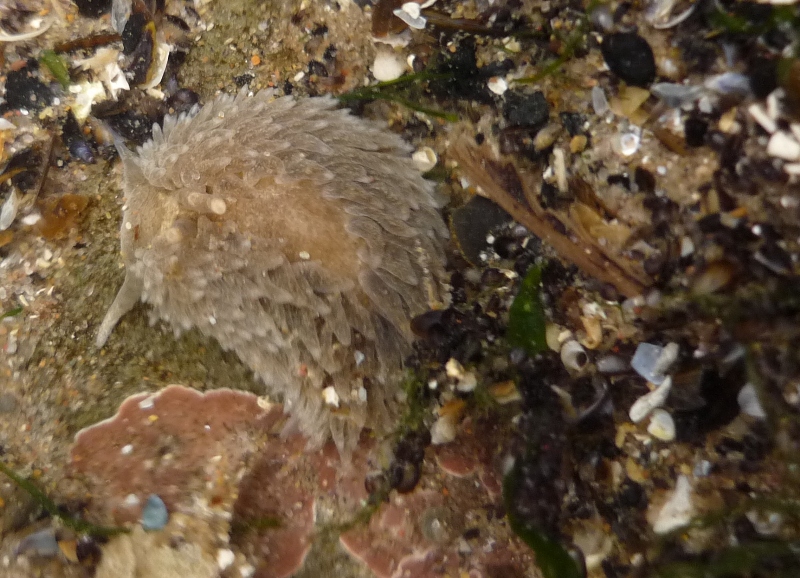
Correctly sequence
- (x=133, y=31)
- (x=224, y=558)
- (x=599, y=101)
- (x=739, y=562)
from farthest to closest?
(x=133, y=31)
(x=224, y=558)
(x=599, y=101)
(x=739, y=562)

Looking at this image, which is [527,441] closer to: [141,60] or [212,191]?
[212,191]

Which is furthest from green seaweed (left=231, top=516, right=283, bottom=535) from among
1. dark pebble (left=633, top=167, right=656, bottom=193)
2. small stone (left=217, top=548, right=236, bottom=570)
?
dark pebble (left=633, top=167, right=656, bottom=193)

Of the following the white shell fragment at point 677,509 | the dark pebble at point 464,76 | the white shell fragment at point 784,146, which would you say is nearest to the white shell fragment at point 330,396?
the white shell fragment at point 677,509

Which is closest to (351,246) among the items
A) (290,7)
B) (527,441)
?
(527,441)

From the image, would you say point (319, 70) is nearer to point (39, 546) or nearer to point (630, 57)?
point (630, 57)

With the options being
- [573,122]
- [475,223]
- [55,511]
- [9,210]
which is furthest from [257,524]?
[573,122]
